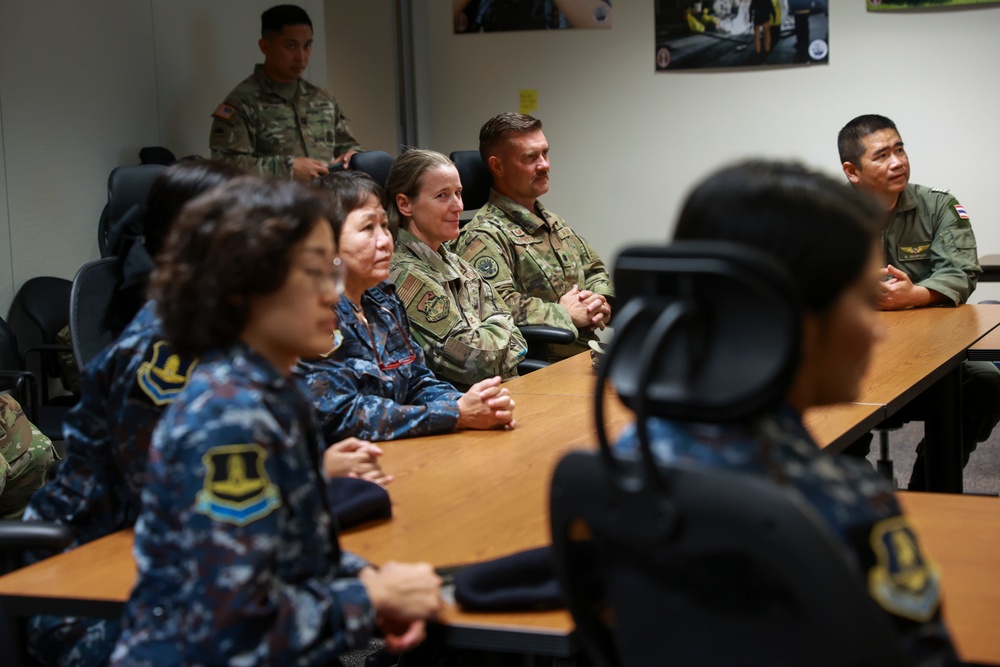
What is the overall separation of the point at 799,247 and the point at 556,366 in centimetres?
209

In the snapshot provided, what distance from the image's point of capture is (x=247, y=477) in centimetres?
112

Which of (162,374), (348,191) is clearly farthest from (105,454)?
(348,191)

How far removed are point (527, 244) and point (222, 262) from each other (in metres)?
2.74

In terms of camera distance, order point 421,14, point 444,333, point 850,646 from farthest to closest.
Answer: point 421,14 → point 444,333 → point 850,646

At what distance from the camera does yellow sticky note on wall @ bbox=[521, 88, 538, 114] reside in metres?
6.39

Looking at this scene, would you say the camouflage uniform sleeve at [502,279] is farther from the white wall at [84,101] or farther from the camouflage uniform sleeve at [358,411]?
the white wall at [84,101]

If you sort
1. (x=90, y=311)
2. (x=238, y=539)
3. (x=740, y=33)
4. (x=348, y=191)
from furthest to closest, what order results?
1. (x=740, y=33)
2. (x=348, y=191)
3. (x=90, y=311)
4. (x=238, y=539)

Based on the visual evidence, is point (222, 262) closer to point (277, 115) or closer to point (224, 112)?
point (224, 112)

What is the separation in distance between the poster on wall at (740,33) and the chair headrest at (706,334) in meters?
5.22

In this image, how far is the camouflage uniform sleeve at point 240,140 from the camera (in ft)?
16.0

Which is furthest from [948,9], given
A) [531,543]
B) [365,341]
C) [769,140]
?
[531,543]

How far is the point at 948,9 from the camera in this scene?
549cm

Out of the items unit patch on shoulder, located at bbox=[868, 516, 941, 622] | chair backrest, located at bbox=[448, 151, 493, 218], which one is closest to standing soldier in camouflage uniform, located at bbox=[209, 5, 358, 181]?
chair backrest, located at bbox=[448, 151, 493, 218]

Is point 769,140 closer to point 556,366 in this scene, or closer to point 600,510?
point 556,366
